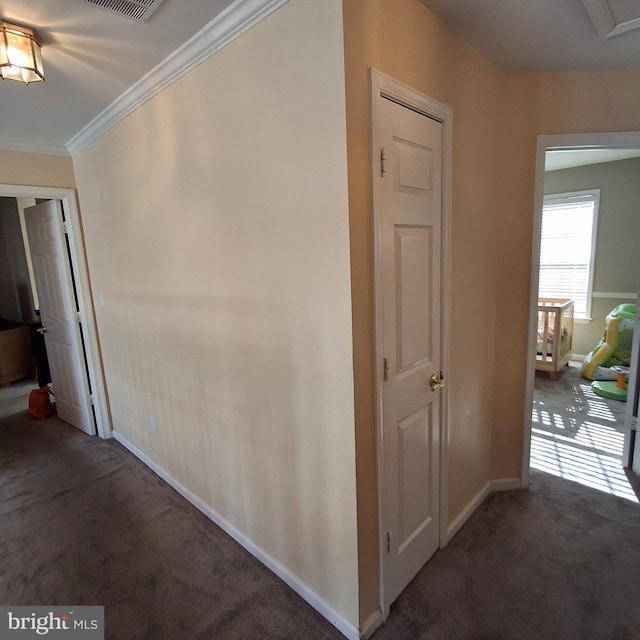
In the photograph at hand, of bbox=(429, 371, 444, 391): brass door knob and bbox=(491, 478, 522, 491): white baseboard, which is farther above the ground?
bbox=(429, 371, 444, 391): brass door knob

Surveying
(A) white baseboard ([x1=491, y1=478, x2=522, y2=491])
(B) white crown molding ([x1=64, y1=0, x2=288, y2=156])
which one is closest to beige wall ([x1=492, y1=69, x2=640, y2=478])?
(A) white baseboard ([x1=491, y1=478, x2=522, y2=491])

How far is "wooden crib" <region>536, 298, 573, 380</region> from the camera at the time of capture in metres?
4.34

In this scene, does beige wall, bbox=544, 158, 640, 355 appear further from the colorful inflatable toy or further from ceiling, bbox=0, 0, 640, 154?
ceiling, bbox=0, 0, 640, 154

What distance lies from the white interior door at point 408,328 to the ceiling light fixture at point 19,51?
1447mm

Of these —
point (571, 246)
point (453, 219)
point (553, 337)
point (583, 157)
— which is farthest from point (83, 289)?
point (571, 246)

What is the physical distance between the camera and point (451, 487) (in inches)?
80.7

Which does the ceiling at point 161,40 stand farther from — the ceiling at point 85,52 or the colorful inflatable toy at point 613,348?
the colorful inflatable toy at point 613,348

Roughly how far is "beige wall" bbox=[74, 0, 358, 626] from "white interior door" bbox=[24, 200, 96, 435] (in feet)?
3.68

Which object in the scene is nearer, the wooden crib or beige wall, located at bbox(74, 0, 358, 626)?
beige wall, located at bbox(74, 0, 358, 626)

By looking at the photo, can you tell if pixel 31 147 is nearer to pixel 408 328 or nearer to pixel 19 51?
pixel 19 51

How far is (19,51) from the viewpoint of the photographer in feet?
5.05

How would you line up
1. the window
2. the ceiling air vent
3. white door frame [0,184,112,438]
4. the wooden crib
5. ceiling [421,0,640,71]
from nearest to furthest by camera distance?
1. the ceiling air vent
2. ceiling [421,0,640,71]
3. white door frame [0,184,112,438]
4. the wooden crib
5. the window

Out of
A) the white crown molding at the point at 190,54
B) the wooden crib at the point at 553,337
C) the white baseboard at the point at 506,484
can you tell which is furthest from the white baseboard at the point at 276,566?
the wooden crib at the point at 553,337

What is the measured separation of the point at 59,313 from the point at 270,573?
3.01 m
